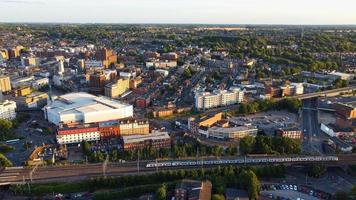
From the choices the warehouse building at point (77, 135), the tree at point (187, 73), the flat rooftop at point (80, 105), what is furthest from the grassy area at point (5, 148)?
the tree at point (187, 73)

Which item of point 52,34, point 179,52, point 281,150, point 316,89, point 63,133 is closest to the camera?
point 281,150

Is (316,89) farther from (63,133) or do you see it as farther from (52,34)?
(52,34)

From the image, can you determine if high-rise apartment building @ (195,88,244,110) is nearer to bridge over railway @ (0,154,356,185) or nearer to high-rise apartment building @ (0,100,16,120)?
bridge over railway @ (0,154,356,185)

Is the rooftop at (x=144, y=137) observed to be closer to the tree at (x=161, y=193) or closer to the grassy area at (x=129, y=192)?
the grassy area at (x=129, y=192)

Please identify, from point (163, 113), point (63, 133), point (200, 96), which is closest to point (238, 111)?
point (200, 96)

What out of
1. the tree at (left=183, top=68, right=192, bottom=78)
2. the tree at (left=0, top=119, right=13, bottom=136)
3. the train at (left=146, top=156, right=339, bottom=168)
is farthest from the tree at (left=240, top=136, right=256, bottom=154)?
the tree at (left=183, top=68, right=192, bottom=78)
